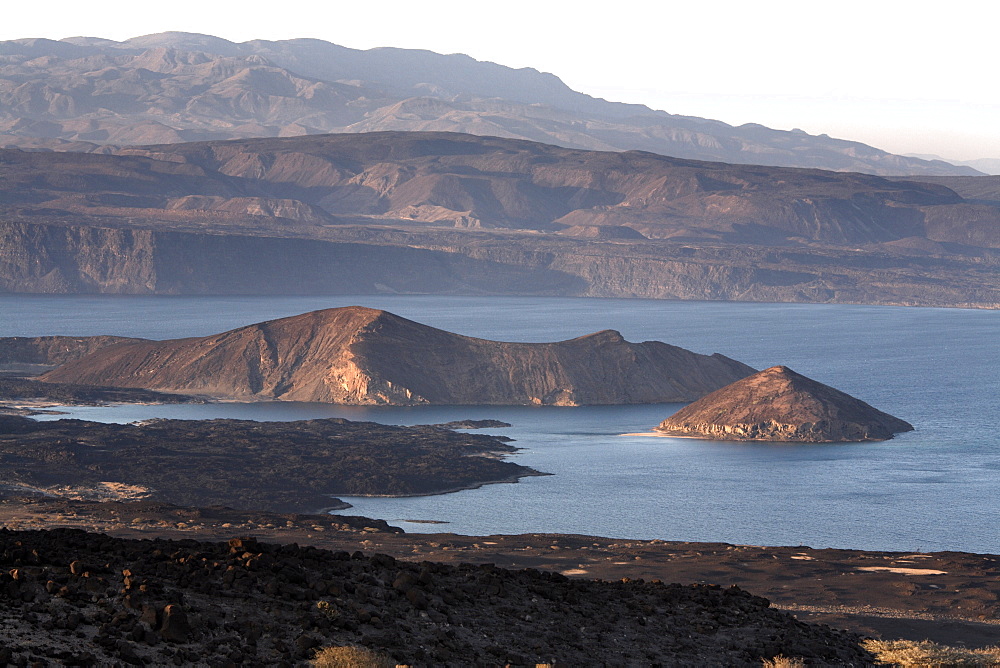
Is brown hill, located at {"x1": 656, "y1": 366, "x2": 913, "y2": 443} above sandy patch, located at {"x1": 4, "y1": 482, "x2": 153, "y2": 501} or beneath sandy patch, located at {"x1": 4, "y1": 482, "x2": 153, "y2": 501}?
above

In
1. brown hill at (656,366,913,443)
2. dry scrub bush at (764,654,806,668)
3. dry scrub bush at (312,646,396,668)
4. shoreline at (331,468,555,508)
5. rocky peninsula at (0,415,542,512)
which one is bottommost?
shoreline at (331,468,555,508)

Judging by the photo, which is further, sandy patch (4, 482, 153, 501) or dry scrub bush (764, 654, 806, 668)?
sandy patch (4, 482, 153, 501)

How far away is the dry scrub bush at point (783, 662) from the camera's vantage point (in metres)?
25.8

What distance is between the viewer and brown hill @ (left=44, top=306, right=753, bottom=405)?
150 metres

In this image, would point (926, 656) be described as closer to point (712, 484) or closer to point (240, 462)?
point (712, 484)

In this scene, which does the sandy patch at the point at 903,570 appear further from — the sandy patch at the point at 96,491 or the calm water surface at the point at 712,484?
the sandy patch at the point at 96,491

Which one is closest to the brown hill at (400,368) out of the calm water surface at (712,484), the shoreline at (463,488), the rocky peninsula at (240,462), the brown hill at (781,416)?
the calm water surface at (712,484)

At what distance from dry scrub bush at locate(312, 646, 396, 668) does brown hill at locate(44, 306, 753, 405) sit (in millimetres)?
124857

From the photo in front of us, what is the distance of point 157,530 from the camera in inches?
2392

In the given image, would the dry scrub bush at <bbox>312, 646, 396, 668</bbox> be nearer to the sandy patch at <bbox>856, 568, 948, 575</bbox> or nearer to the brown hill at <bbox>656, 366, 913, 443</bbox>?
the sandy patch at <bbox>856, 568, 948, 575</bbox>

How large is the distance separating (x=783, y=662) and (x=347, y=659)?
8.47 meters

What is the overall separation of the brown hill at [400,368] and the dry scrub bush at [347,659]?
125m

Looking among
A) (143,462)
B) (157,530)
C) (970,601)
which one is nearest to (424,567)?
(970,601)

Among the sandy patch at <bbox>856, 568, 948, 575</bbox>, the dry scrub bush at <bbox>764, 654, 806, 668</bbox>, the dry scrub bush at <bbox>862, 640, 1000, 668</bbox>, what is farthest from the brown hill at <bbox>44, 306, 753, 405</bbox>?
the dry scrub bush at <bbox>764, 654, 806, 668</bbox>
